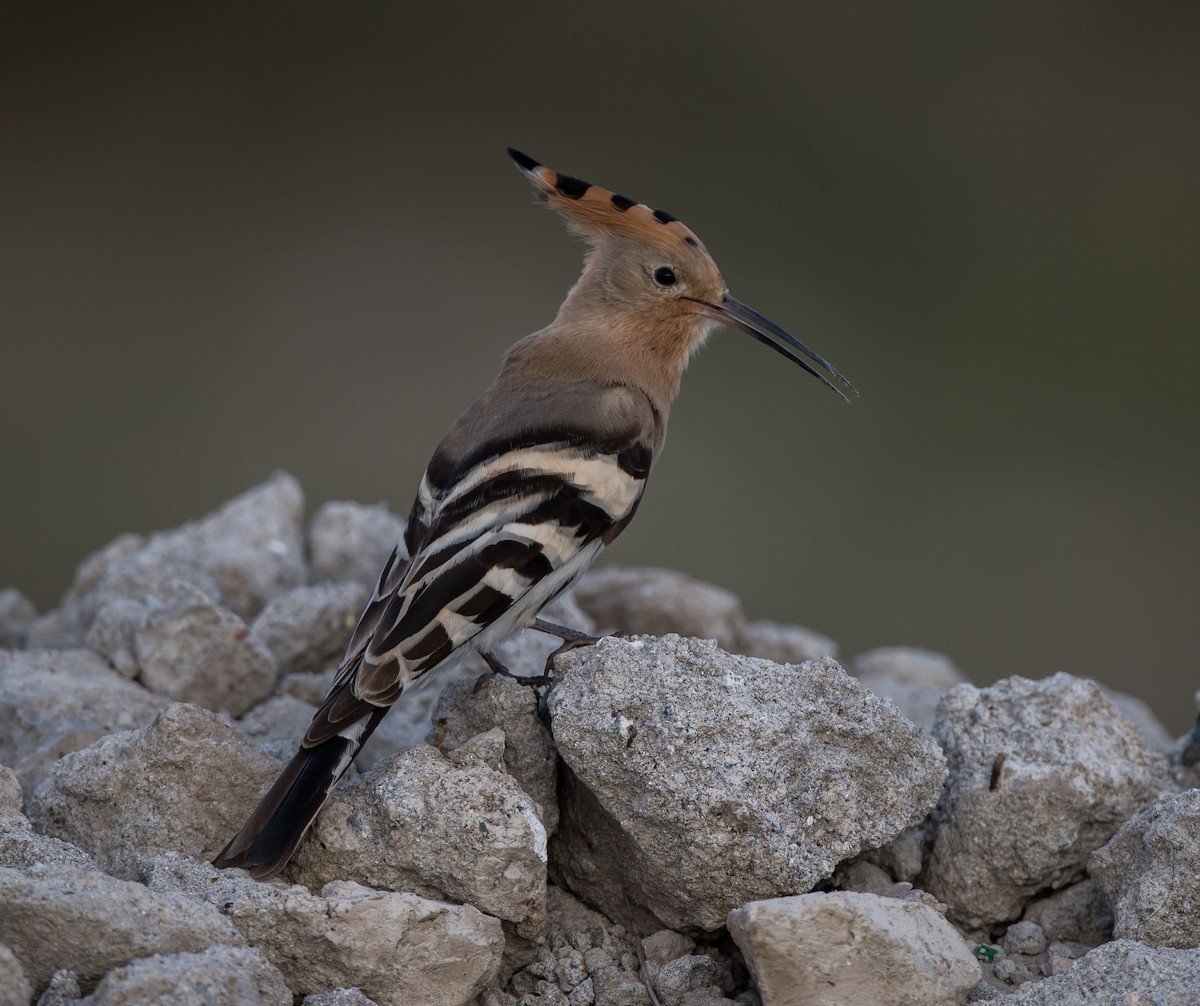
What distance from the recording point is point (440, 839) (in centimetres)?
225

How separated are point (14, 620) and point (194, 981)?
238 centimetres

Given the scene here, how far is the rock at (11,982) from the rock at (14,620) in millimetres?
2048

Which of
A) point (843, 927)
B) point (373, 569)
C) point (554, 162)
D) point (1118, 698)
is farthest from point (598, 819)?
point (554, 162)

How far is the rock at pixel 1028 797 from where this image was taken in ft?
8.12

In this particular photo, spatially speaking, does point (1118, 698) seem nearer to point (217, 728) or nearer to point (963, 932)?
point (963, 932)

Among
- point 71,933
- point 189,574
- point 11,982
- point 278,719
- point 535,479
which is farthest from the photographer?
point 189,574

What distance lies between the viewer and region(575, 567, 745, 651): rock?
146 inches

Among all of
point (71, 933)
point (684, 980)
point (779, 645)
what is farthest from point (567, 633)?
point (71, 933)

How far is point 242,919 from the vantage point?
209 centimetres

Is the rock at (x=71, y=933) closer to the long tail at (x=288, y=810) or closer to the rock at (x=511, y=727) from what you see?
the long tail at (x=288, y=810)

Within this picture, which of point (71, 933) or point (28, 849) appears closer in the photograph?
point (71, 933)

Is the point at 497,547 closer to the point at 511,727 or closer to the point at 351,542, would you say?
the point at 511,727

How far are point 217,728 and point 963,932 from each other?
4.01 feet

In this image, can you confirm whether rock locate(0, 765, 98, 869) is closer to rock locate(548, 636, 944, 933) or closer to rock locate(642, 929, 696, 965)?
rock locate(548, 636, 944, 933)
